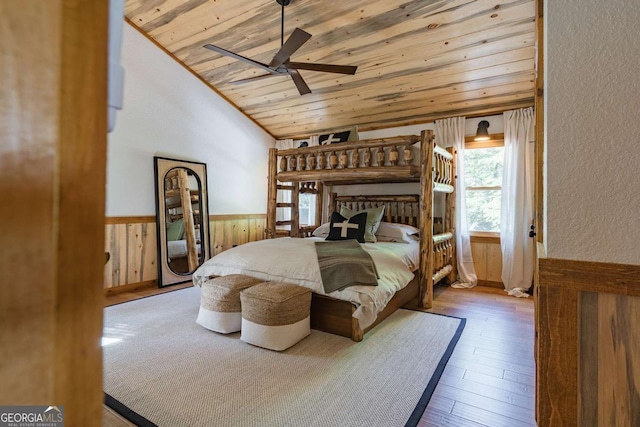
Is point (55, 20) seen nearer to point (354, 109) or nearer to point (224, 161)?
point (354, 109)

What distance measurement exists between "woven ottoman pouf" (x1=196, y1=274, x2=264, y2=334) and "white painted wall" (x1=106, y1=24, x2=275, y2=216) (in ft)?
6.52

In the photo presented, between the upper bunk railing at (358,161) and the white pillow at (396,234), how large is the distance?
2.31ft

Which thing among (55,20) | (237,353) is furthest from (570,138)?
(237,353)

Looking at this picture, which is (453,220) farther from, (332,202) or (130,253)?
(130,253)

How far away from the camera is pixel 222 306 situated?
249cm

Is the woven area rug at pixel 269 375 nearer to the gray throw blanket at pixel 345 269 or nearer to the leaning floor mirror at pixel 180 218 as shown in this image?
the gray throw blanket at pixel 345 269

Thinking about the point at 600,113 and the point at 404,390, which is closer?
the point at 600,113

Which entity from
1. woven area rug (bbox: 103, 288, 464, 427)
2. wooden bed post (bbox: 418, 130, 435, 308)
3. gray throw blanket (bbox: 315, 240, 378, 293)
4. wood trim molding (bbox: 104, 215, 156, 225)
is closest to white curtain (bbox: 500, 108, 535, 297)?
wooden bed post (bbox: 418, 130, 435, 308)

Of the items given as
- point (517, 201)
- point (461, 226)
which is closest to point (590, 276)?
point (517, 201)

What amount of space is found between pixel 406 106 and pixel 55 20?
444cm

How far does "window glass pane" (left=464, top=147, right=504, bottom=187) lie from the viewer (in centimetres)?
415

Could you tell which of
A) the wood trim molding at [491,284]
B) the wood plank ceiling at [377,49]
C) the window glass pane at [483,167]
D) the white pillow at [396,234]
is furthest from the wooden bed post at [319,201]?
the wood trim molding at [491,284]

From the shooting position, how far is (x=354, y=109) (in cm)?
463

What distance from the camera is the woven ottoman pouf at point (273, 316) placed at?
2240 millimetres
